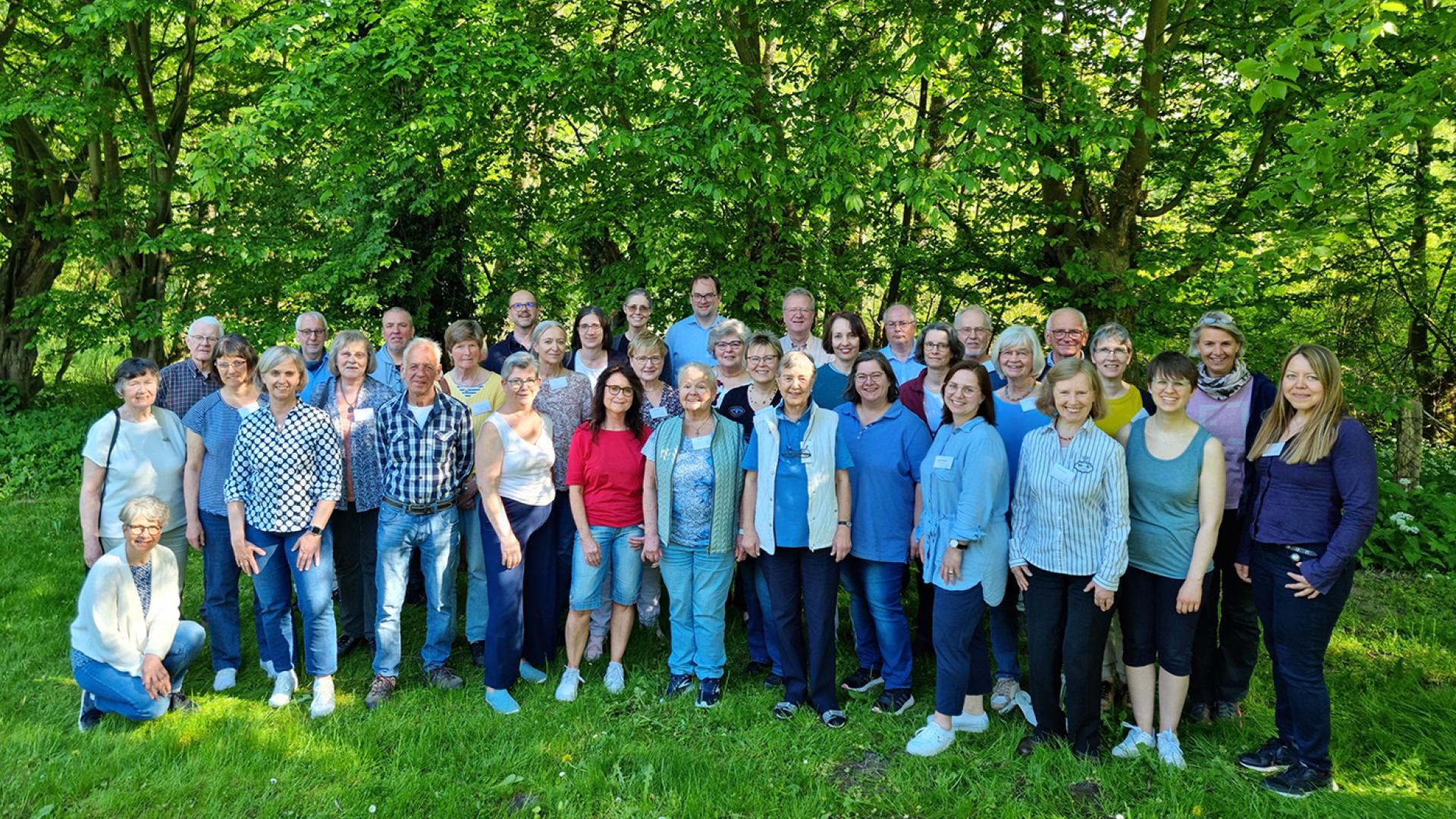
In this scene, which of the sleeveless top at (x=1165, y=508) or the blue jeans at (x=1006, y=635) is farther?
the blue jeans at (x=1006, y=635)

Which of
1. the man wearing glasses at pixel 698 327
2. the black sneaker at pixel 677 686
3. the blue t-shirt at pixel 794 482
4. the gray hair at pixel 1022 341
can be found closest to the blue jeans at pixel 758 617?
the black sneaker at pixel 677 686

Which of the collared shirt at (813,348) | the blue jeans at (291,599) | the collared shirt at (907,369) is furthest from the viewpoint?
the collared shirt at (813,348)

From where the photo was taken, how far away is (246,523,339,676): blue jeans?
4.32 m

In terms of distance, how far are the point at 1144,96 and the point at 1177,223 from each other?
239 cm

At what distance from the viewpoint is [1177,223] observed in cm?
900

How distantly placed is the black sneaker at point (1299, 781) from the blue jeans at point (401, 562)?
4.14 metres

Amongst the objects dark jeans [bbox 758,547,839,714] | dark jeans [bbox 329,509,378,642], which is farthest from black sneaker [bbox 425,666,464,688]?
dark jeans [bbox 758,547,839,714]

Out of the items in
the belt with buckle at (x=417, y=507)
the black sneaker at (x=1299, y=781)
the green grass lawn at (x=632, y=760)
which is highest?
the belt with buckle at (x=417, y=507)

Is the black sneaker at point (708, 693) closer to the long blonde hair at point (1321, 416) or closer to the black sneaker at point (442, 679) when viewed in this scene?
the black sneaker at point (442, 679)

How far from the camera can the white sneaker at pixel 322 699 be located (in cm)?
423

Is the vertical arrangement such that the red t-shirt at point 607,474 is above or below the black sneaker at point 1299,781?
above

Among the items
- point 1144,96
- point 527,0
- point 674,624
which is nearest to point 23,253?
point 527,0

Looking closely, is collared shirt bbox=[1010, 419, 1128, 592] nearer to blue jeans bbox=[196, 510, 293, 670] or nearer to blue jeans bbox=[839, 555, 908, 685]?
blue jeans bbox=[839, 555, 908, 685]

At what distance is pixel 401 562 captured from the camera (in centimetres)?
443
